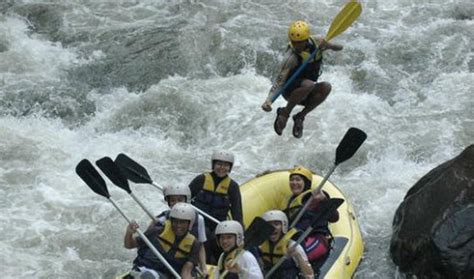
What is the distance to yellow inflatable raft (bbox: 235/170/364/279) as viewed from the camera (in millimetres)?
6348

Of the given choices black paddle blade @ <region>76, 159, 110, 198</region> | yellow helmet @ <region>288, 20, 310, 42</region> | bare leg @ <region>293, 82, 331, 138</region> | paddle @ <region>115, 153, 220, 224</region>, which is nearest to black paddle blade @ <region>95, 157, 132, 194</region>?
black paddle blade @ <region>76, 159, 110, 198</region>

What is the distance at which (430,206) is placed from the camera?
689cm

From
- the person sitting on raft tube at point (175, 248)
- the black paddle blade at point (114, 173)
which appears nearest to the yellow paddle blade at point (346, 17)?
the black paddle blade at point (114, 173)

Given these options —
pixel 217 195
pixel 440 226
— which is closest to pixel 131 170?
pixel 217 195

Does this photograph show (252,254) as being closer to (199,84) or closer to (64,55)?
(199,84)

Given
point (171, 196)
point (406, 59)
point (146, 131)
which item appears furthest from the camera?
point (406, 59)

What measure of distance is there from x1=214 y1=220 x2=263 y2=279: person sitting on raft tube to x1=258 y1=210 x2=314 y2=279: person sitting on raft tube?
1.35 ft

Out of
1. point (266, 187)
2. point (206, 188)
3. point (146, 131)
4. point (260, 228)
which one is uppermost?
point (260, 228)

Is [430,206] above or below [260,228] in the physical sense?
below

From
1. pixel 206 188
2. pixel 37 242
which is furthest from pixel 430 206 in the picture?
pixel 37 242

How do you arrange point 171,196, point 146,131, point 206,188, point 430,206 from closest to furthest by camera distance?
point 171,196 < point 206,188 < point 430,206 < point 146,131

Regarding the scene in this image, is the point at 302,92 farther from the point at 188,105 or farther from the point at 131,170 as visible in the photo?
the point at 188,105

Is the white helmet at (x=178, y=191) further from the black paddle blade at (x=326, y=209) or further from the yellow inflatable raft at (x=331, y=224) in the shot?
the yellow inflatable raft at (x=331, y=224)

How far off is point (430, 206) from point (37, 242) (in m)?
3.80
